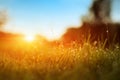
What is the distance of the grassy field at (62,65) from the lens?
4965mm

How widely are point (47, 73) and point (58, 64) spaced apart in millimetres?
624

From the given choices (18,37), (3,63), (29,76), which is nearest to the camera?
(29,76)

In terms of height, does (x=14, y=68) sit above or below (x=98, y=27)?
below

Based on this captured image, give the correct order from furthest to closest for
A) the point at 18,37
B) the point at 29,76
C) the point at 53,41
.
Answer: the point at 18,37, the point at 53,41, the point at 29,76

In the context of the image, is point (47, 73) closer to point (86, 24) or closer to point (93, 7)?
point (86, 24)

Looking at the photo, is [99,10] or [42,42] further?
[99,10]

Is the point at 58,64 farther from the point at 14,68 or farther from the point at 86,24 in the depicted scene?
the point at 86,24

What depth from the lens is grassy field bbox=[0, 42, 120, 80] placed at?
16.3 ft

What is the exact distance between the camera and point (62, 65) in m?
5.82

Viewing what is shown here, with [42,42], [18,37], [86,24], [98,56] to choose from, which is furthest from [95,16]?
[98,56]

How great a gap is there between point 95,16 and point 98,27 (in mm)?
3998

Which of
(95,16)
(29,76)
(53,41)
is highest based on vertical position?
(95,16)

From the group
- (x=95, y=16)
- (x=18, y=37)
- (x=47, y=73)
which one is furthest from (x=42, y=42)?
(x=95, y=16)

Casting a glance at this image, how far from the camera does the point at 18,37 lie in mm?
10242
